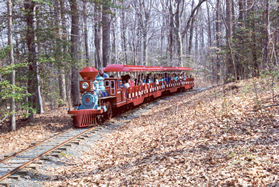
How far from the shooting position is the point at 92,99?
11.2m

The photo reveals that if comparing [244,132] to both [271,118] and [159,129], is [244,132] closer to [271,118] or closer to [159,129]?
[271,118]

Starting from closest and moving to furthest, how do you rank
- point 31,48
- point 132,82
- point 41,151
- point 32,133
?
point 41,151
point 32,133
point 31,48
point 132,82

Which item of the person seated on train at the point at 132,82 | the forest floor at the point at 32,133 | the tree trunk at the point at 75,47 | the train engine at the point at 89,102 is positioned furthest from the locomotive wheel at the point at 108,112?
the tree trunk at the point at 75,47

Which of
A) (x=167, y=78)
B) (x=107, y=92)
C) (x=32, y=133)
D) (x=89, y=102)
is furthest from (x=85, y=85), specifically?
(x=167, y=78)

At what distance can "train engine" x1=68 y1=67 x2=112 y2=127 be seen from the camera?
11.0 meters

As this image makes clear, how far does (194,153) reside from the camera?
20.0 feet

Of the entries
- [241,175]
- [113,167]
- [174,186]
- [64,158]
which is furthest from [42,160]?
[241,175]

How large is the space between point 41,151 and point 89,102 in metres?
3.68

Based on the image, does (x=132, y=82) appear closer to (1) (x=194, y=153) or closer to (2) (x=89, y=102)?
(2) (x=89, y=102)

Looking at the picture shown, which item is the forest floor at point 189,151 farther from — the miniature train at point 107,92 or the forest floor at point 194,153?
the miniature train at point 107,92

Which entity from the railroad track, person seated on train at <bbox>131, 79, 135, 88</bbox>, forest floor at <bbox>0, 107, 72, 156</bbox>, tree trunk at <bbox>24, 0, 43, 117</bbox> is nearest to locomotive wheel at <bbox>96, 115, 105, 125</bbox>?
the railroad track

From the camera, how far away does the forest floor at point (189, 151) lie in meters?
4.89

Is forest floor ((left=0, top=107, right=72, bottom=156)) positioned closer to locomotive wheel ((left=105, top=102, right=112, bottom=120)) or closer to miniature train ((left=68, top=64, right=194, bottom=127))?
miniature train ((left=68, top=64, right=194, bottom=127))

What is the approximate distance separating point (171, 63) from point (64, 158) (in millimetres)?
21935
